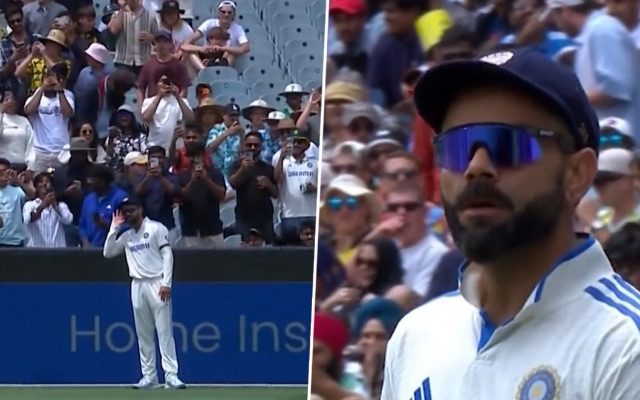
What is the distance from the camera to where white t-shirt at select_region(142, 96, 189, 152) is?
1586 centimetres

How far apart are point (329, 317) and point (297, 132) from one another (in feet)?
43.5

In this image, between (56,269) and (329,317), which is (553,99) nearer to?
(329,317)

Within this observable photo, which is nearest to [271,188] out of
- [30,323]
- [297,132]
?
[297,132]

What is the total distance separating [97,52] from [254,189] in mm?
2755

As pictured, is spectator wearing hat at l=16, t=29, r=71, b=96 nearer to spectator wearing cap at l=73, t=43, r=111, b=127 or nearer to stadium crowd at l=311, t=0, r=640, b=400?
spectator wearing cap at l=73, t=43, r=111, b=127

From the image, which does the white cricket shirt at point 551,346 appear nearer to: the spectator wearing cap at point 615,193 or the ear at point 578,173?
the ear at point 578,173

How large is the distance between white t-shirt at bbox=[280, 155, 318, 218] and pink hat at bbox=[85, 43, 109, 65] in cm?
281

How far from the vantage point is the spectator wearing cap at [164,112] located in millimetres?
15922

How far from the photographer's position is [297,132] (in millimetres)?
15625

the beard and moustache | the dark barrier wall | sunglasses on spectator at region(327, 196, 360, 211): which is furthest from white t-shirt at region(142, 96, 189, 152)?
the beard and moustache

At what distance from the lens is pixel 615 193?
7.44ft

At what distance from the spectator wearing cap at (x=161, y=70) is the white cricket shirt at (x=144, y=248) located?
7.00 ft

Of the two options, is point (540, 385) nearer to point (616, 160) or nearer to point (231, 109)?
point (616, 160)

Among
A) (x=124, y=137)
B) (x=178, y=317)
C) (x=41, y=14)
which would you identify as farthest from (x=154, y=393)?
(x=41, y=14)
